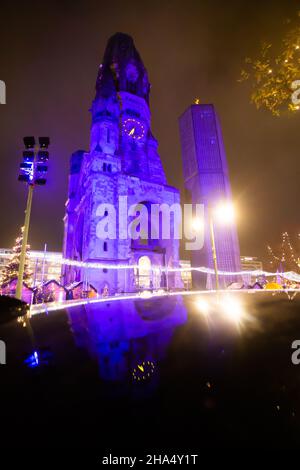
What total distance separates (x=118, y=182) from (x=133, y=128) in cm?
1772

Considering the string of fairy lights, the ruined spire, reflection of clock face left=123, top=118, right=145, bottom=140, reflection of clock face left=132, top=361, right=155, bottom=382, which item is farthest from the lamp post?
the string of fairy lights

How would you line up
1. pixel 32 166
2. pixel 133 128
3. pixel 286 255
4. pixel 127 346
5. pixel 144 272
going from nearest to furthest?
pixel 127 346
pixel 32 166
pixel 144 272
pixel 133 128
pixel 286 255

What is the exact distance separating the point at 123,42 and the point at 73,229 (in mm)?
48371

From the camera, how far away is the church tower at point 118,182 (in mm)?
33750

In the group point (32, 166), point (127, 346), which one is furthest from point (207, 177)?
point (127, 346)

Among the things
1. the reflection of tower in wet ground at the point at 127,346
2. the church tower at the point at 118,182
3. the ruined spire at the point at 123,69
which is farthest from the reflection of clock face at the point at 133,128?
the reflection of tower in wet ground at the point at 127,346

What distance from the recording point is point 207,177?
344ft

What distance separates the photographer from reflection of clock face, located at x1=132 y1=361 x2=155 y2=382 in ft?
7.12

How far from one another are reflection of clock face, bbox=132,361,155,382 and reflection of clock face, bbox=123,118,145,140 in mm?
49840

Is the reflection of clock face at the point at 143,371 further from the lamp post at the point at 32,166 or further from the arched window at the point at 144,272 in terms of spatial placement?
the arched window at the point at 144,272

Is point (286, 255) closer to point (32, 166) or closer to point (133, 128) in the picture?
point (133, 128)
